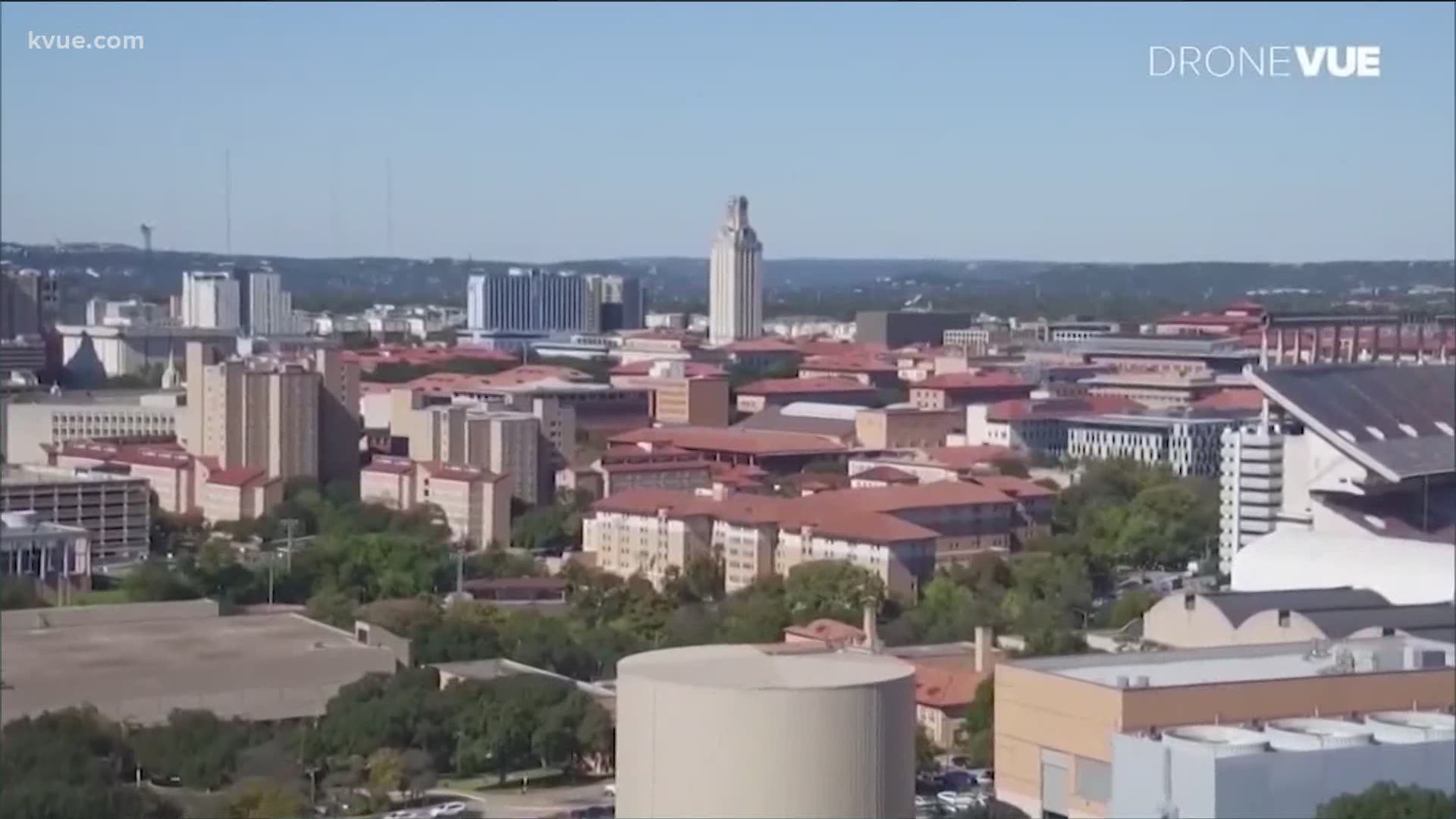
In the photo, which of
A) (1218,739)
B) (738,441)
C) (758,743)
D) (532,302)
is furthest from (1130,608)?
(532,302)

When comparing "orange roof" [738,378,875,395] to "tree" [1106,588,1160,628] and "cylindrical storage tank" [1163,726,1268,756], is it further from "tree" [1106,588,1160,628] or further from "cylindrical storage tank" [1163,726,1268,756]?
"cylindrical storage tank" [1163,726,1268,756]

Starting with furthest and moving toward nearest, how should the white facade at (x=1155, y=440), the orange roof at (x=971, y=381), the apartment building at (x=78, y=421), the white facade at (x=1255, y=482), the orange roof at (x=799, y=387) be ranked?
the orange roof at (x=799, y=387) < the orange roof at (x=971, y=381) < the apartment building at (x=78, y=421) < the white facade at (x=1155, y=440) < the white facade at (x=1255, y=482)

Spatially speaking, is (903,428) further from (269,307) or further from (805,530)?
(269,307)

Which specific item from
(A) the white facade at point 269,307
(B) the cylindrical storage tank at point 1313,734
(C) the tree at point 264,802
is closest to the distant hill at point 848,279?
(A) the white facade at point 269,307

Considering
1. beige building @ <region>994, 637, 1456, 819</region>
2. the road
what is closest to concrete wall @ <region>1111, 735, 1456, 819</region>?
beige building @ <region>994, 637, 1456, 819</region>

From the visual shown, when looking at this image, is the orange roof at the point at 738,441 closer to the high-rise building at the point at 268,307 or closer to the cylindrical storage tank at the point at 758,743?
the high-rise building at the point at 268,307

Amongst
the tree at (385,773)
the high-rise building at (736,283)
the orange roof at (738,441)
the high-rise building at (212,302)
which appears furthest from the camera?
the high-rise building at (736,283)

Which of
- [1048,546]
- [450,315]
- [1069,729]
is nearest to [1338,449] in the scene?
[1048,546]
